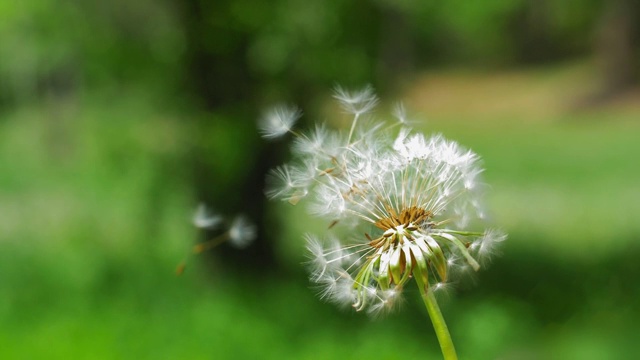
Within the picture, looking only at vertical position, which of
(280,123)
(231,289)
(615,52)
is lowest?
(231,289)

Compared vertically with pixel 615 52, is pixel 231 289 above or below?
below

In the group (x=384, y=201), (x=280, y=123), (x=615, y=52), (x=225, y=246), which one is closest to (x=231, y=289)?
(x=225, y=246)

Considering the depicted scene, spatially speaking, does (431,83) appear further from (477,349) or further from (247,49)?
(477,349)

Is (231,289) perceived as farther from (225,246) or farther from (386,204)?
(386,204)

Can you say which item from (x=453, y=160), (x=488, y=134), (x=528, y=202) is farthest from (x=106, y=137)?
(x=488, y=134)

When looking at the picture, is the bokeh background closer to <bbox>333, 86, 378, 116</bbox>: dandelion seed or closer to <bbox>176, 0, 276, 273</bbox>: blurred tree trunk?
<bbox>176, 0, 276, 273</bbox>: blurred tree trunk

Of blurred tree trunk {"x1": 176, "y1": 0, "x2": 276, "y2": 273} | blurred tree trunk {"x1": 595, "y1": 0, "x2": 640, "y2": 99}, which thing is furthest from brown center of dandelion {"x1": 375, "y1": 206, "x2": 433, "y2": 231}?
blurred tree trunk {"x1": 595, "y1": 0, "x2": 640, "y2": 99}
